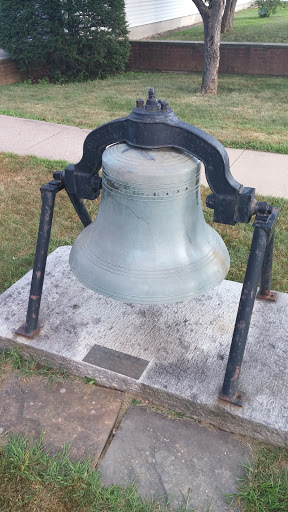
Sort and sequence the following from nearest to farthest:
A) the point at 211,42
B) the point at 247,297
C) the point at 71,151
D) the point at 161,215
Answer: the point at 161,215, the point at 247,297, the point at 71,151, the point at 211,42

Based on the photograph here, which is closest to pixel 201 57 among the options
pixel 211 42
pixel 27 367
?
pixel 211 42

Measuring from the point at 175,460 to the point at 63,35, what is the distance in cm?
1095

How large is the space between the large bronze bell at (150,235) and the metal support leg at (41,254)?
0.40 m

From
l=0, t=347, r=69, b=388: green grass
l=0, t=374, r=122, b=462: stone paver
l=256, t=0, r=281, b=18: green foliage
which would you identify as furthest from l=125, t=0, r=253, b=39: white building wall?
l=0, t=374, r=122, b=462: stone paver

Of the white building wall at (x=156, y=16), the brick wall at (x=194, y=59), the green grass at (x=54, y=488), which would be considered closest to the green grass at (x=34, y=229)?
the green grass at (x=54, y=488)

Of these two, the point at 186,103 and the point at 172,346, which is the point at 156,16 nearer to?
the point at 186,103

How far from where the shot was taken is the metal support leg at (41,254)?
2.44 metres

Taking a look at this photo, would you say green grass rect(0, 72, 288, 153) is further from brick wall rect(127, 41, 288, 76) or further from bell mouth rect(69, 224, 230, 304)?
bell mouth rect(69, 224, 230, 304)

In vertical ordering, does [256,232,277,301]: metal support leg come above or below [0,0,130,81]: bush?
below

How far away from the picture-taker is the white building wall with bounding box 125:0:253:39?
50.7 ft

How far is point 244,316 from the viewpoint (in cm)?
215

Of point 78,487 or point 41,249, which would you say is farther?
point 41,249

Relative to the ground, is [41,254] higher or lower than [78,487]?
higher

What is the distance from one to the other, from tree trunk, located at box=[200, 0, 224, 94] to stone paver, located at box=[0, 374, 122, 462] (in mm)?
8463
